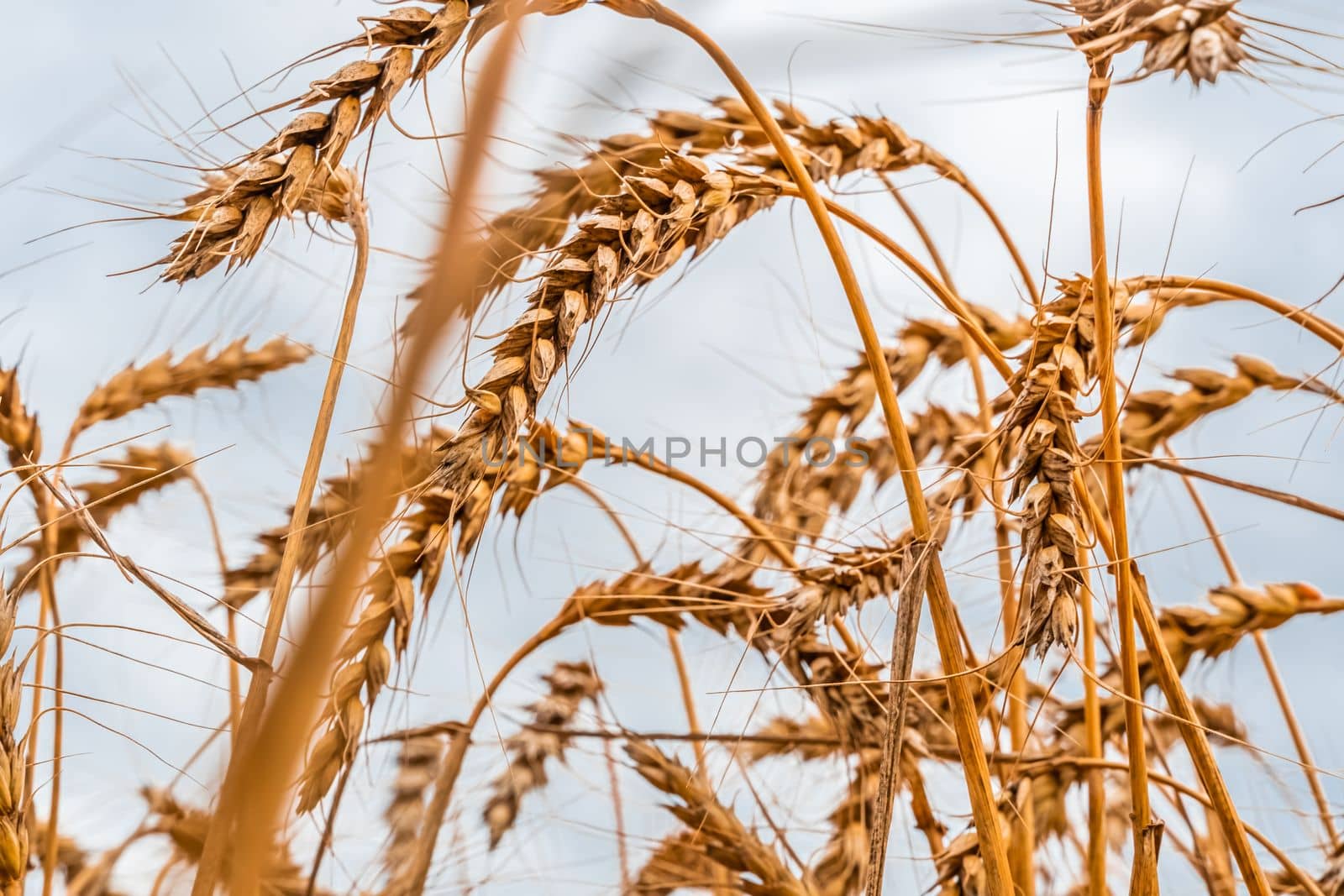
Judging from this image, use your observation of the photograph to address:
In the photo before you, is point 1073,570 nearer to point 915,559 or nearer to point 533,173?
point 915,559

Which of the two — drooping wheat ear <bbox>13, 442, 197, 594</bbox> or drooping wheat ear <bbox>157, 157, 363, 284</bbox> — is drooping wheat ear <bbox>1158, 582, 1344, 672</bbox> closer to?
drooping wheat ear <bbox>157, 157, 363, 284</bbox>

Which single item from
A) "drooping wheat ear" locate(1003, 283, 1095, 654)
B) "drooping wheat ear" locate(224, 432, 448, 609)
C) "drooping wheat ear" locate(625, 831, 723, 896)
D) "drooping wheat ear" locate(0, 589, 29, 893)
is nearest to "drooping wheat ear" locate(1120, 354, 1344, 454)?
"drooping wheat ear" locate(1003, 283, 1095, 654)

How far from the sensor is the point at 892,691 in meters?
0.64

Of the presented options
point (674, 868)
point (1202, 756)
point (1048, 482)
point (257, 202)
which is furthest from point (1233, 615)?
point (257, 202)

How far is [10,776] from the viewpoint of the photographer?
1.91 feet

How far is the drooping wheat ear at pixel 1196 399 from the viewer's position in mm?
1195

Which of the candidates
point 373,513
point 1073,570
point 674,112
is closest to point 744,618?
point 1073,570

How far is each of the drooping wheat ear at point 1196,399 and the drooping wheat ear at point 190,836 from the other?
1002 mm

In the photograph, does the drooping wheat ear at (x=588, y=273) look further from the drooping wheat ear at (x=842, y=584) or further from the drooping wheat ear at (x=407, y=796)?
the drooping wheat ear at (x=407, y=796)

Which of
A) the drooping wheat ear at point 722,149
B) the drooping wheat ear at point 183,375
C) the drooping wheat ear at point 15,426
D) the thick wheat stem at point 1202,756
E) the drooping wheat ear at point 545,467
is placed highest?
the drooping wheat ear at point 722,149

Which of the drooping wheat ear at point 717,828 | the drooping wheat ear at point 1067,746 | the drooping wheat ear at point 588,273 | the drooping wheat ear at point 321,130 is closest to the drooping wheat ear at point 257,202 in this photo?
the drooping wheat ear at point 321,130

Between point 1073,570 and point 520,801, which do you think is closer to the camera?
point 1073,570

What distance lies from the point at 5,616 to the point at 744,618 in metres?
0.69

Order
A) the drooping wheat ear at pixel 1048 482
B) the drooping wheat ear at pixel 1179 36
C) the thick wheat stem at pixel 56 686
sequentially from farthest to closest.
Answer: the thick wheat stem at pixel 56 686 → the drooping wheat ear at pixel 1179 36 → the drooping wheat ear at pixel 1048 482
